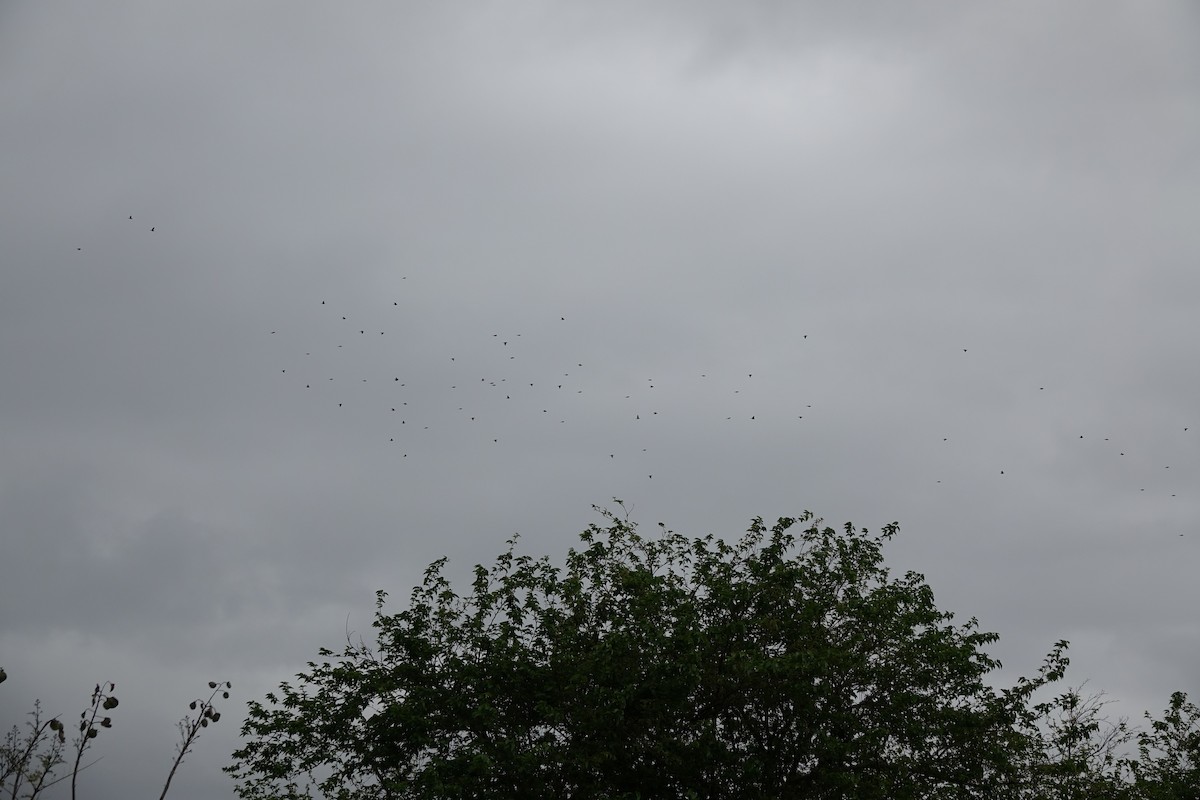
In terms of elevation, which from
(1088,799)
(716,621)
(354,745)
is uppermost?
(716,621)

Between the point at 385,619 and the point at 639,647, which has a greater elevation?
the point at 385,619

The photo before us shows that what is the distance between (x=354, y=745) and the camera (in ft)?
62.0

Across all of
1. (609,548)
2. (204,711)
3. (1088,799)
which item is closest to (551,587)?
(609,548)

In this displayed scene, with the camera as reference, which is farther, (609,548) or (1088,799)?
(609,548)

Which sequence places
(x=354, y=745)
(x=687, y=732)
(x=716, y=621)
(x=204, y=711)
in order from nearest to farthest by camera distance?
(x=204, y=711)
(x=687, y=732)
(x=716, y=621)
(x=354, y=745)

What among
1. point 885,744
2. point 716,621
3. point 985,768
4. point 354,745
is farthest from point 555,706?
point 985,768

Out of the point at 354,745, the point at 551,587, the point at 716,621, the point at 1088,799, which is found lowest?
the point at 1088,799

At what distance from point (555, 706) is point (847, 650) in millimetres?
5305

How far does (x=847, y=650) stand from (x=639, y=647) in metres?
3.78

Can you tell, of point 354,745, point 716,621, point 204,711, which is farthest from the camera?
point 354,745

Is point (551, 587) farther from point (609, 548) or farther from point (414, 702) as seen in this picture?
point (414, 702)

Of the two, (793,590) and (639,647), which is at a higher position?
(793,590)

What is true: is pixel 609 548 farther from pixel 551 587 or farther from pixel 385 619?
pixel 385 619

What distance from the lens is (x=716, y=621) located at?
57.9ft
